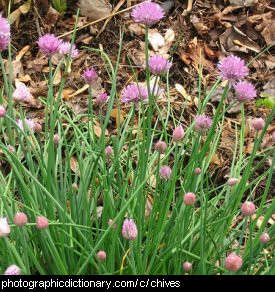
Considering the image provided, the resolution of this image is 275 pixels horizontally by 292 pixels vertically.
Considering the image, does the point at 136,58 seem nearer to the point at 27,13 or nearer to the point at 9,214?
the point at 27,13

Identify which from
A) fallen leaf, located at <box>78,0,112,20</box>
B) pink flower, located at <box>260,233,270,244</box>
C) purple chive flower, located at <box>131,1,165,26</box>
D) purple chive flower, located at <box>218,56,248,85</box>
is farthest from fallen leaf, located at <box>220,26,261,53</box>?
pink flower, located at <box>260,233,270,244</box>

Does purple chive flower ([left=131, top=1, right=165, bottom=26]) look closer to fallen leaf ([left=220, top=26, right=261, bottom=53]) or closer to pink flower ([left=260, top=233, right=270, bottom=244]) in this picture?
pink flower ([left=260, top=233, right=270, bottom=244])

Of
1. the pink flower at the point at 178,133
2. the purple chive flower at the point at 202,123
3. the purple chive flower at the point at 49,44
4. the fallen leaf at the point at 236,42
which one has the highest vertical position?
the purple chive flower at the point at 49,44

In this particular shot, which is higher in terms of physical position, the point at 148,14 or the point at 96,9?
the point at 148,14

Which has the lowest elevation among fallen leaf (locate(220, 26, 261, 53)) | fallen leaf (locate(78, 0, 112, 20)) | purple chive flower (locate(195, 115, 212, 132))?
fallen leaf (locate(220, 26, 261, 53))

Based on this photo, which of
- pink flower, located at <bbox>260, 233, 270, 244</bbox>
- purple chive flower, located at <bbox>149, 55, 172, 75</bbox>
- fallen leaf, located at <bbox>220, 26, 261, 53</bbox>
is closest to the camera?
→ pink flower, located at <bbox>260, 233, 270, 244</bbox>

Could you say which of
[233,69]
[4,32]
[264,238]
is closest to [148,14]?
[233,69]

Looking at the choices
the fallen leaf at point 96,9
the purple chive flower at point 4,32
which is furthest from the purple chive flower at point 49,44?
the fallen leaf at point 96,9

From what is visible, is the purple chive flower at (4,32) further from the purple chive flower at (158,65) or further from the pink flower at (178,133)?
the pink flower at (178,133)

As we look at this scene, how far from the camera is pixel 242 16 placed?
112 inches

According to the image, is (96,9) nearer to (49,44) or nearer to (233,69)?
(49,44)
